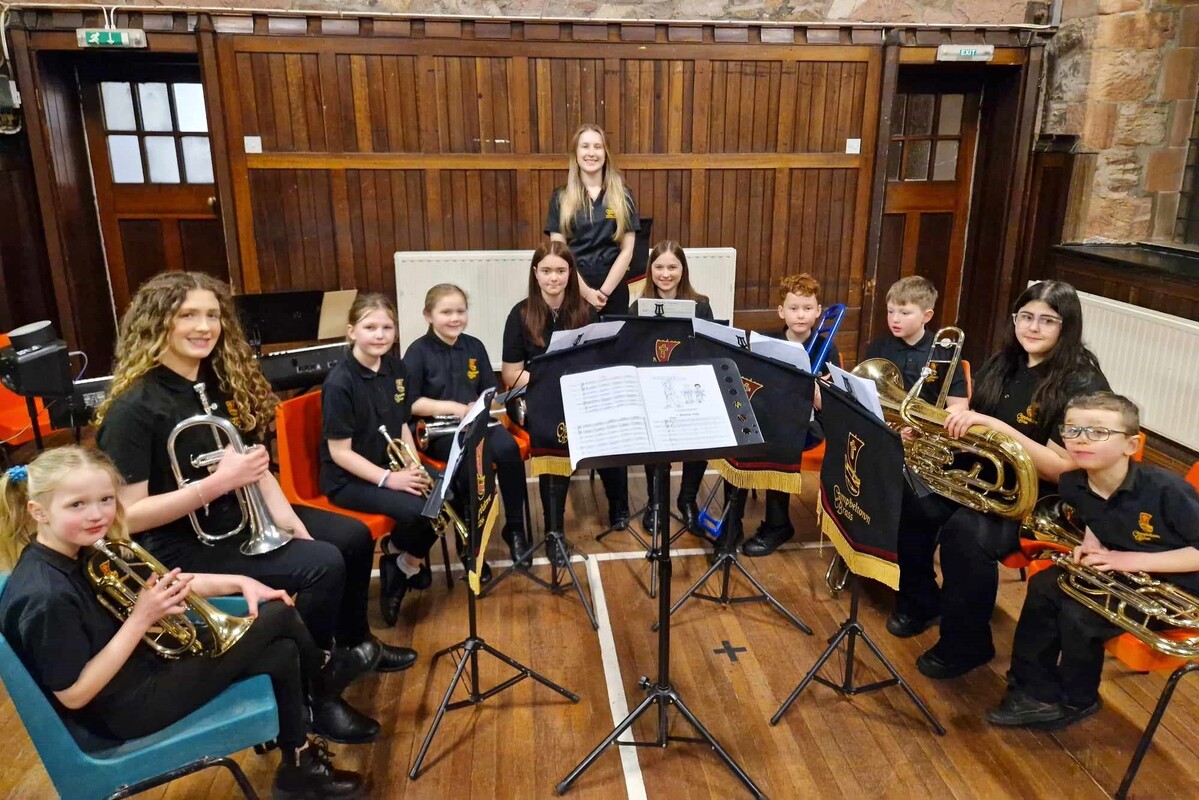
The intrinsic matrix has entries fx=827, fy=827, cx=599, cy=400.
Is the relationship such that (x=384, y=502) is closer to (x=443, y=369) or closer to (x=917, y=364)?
(x=443, y=369)

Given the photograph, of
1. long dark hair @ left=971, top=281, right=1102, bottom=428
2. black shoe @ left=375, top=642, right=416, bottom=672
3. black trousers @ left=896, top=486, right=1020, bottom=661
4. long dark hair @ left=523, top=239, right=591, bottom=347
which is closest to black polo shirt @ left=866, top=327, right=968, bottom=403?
long dark hair @ left=971, top=281, right=1102, bottom=428

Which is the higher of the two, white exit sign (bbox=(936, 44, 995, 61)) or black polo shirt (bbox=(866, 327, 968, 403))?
white exit sign (bbox=(936, 44, 995, 61))

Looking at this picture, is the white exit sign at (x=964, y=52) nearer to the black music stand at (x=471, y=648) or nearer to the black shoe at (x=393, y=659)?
the black music stand at (x=471, y=648)

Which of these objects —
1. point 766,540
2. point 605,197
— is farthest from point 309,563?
point 605,197

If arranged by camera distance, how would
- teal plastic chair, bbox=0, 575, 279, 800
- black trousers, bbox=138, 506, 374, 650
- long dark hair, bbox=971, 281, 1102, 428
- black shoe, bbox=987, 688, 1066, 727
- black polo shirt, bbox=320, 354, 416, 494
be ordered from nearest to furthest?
→ teal plastic chair, bbox=0, 575, 279, 800, black trousers, bbox=138, 506, 374, 650, black shoe, bbox=987, 688, 1066, 727, long dark hair, bbox=971, 281, 1102, 428, black polo shirt, bbox=320, 354, 416, 494

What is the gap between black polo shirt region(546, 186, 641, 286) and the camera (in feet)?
14.7

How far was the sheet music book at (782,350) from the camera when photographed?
2.74 metres

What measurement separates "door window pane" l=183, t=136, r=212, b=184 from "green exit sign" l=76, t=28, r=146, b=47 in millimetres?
783

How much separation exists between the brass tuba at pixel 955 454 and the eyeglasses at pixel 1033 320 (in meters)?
0.25

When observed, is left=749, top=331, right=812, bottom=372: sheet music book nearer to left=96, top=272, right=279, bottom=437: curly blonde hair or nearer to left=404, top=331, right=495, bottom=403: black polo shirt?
left=404, top=331, right=495, bottom=403: black polo shirt

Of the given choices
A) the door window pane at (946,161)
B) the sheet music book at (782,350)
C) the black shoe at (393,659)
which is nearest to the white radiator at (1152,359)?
the door window pane at (946,161)

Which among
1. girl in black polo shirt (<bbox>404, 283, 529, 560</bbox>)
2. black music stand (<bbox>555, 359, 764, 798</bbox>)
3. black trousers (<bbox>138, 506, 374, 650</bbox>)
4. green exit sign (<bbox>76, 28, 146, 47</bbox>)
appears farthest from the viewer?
green exit sign (<bbox>76, 28, 146, 47</bbox>)

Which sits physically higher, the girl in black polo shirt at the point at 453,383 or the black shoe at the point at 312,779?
the girl in black polo shirt at the point at 453,383

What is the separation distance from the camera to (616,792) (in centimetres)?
238
